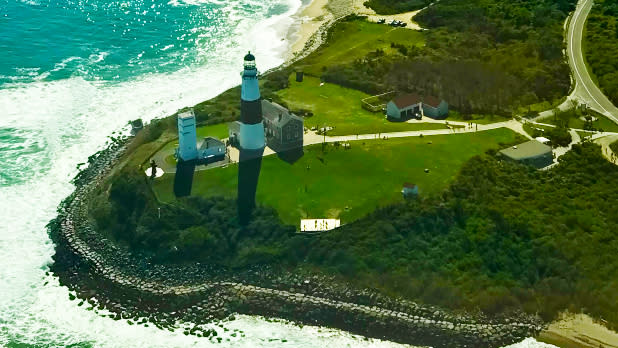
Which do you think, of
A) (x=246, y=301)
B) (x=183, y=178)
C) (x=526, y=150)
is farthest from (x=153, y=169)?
(x=526, y=150)

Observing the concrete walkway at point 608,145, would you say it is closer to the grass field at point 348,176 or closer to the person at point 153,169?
the grass field at point 348,176

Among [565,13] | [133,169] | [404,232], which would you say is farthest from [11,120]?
[565,13]

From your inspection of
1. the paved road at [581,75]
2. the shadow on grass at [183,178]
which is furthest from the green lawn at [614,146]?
the shadow on grass at [183,178]

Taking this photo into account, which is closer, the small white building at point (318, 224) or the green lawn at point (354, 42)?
the small white building at point (318, 224)

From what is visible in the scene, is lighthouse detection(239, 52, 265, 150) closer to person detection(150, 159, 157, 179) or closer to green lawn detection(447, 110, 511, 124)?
person detection(150, 159, 157, 179)

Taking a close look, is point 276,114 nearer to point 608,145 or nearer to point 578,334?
point 608,145

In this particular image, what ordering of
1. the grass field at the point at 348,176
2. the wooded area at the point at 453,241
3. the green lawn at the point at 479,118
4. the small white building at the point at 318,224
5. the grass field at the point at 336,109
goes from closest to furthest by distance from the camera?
the wooded area at the point at 453,241 < the small white building at the point at 318,224 < the grass field at the point at 348,176 < the grass field at the point at 336,109 < the green lawn at the point at 479,118
